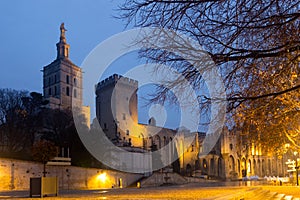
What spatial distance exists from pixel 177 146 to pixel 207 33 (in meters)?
57.1

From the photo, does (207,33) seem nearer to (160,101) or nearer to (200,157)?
(160,101)

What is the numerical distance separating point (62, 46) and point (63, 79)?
6.18 m

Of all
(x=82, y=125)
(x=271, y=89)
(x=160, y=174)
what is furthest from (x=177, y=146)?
(x=271, y=89)

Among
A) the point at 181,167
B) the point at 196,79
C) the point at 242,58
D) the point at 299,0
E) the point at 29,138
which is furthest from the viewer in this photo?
the point at 181,167

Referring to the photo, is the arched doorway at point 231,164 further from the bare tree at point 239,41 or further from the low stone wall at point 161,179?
the bare tree at point 239,41

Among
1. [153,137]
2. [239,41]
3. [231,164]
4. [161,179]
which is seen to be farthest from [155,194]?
[153,137]

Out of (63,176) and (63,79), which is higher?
(63,79)

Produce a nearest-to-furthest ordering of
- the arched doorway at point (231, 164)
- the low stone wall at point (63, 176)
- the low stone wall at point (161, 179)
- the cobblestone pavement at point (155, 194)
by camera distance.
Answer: the cobblestone pavement at point (155, 194) < the low stone wall at point (63, 176) < the low stone wall at point (161, 179) < the arched doorway at point (231, 164)

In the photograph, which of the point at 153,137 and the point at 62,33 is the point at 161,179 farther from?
the point at 62,33

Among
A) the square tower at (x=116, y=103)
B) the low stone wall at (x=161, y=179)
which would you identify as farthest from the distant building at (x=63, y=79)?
the low stone wall at (x=161, y=179)

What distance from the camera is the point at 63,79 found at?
63.3 m

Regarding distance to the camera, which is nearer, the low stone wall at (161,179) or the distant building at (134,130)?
the low stone wall at (161,179)

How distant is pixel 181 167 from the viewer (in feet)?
193

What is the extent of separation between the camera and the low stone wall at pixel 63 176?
24.4 m
